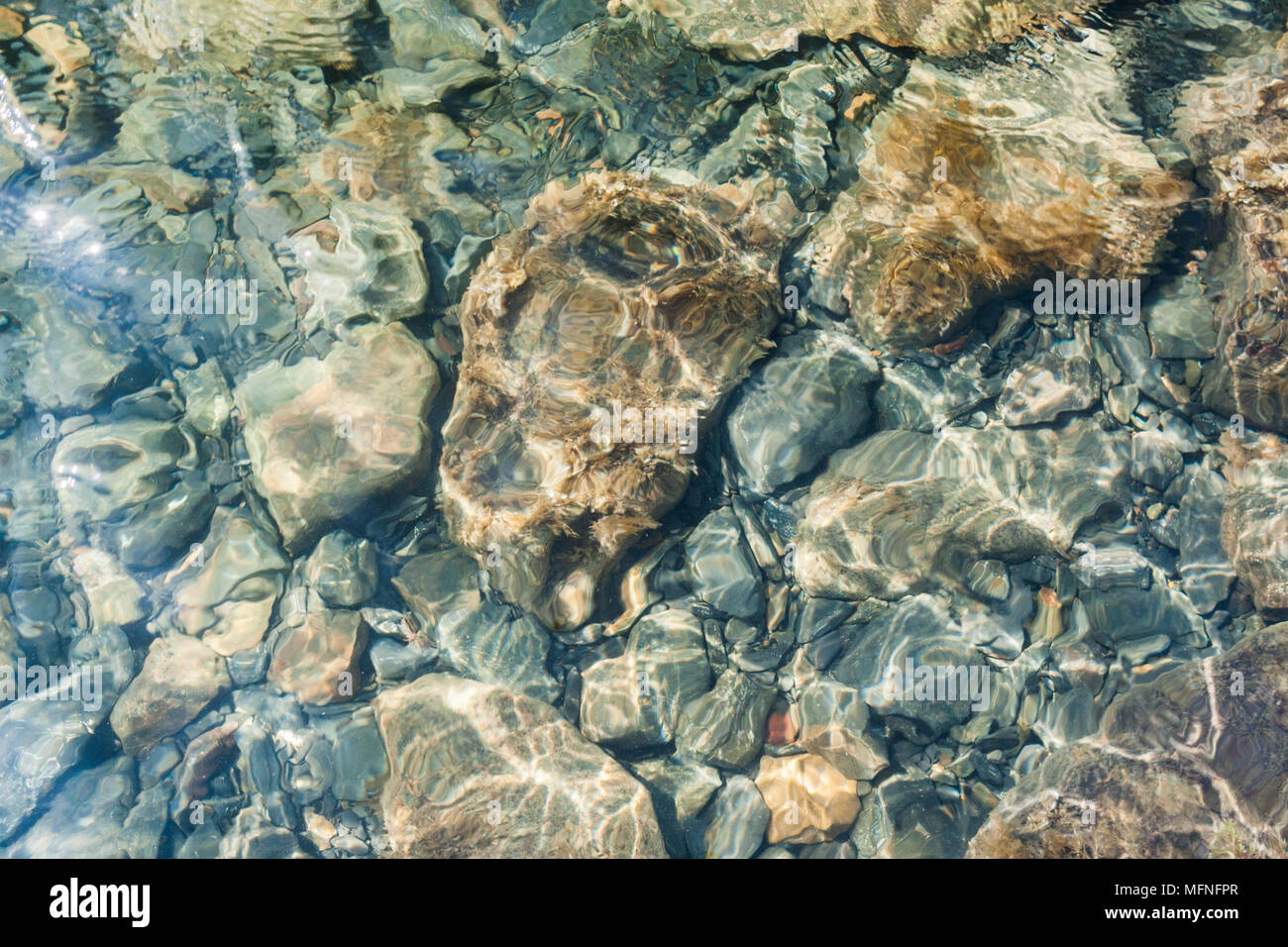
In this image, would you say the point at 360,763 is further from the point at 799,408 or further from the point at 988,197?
the point at 988,197

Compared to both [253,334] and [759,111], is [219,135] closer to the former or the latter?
[253,334]

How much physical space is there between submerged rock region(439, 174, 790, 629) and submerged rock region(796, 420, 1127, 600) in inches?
43.5

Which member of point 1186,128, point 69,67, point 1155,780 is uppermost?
point 1186,128

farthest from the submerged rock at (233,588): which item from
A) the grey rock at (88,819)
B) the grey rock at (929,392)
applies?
the grey rock at (929,392)

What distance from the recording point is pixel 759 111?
521 cm

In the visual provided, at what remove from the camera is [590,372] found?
182 inches

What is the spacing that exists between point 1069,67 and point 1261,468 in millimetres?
2875

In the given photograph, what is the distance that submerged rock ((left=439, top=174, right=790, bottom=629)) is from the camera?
15.1 feet

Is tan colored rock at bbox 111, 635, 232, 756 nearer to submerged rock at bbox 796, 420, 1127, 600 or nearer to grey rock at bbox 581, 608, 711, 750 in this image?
grey rock at bbox 581, 608, 711, 750

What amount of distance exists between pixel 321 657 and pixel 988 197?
5.58 meters

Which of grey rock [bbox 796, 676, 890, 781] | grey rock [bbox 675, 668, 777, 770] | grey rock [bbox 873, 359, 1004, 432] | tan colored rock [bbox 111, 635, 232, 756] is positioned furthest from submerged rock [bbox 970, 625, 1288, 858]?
tan colored rock [bbox 111, 635, 232, 756]

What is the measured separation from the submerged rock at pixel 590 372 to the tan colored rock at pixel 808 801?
1722 millimetres

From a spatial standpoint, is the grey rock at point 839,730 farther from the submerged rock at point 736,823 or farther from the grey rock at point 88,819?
the grey rock at point 88,819
